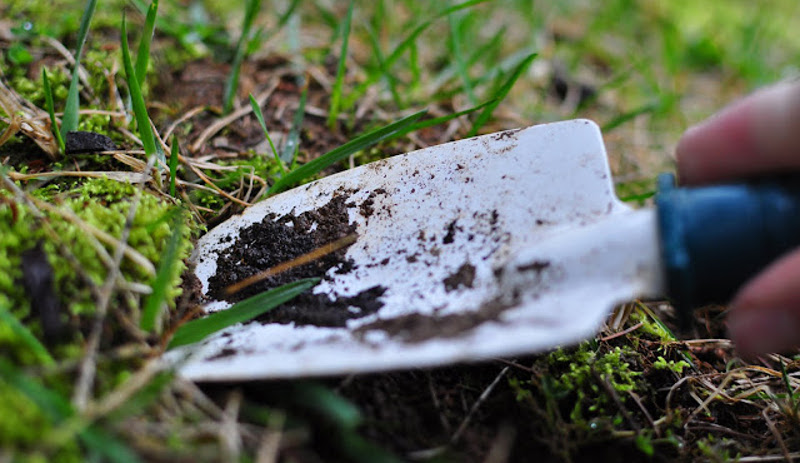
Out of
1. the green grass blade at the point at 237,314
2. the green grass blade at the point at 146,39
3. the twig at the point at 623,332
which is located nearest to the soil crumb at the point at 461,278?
the green grass blade at the point at 237,314

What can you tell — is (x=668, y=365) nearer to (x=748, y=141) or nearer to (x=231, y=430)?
(x=748, y=141)

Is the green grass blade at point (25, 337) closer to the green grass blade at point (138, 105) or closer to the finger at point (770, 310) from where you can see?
the green grass blade at point (138, 105)

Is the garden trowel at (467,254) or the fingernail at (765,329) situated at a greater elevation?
the garden trowel at (467,254)

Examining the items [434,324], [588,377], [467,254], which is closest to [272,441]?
[434,324]

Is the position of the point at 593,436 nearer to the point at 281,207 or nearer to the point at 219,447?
the point at 219,447

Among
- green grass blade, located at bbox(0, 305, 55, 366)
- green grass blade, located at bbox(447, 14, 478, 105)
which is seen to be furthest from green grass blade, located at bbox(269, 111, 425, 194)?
green grass blade, located at bbox(0, 305, 55, 366)
